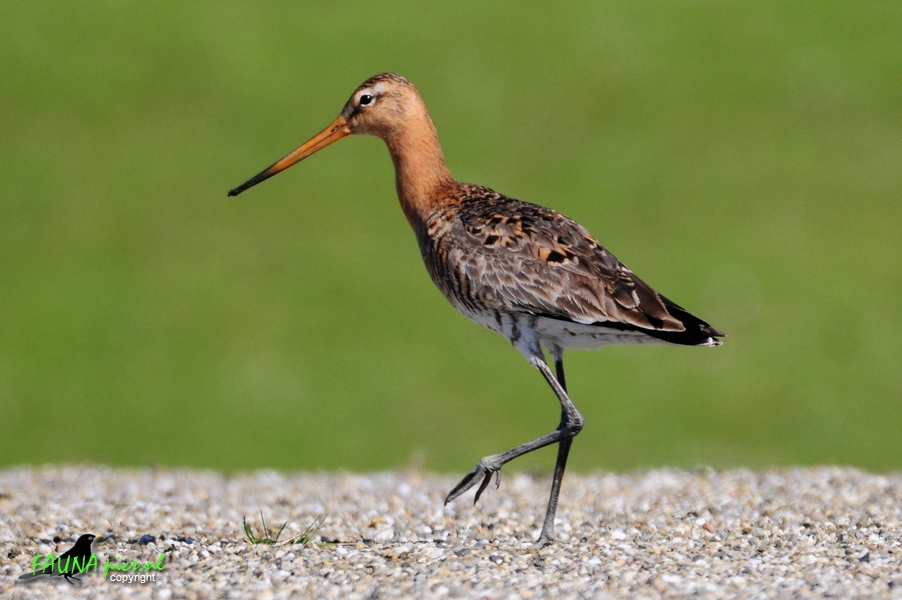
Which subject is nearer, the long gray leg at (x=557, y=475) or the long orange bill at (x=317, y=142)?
the long gray leg at (x=557, y=475)

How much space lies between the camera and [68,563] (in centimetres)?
712

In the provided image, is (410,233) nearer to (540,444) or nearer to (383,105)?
(383,105)

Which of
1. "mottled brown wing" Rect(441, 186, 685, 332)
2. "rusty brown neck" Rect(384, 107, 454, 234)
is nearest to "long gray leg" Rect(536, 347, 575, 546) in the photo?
"mottled brown wing" Rect(441, 186, 685, 332)

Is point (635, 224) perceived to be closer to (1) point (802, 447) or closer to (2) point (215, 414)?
(1) point (802, 447)

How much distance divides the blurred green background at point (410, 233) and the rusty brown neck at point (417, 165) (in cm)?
630

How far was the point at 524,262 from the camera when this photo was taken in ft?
27.0

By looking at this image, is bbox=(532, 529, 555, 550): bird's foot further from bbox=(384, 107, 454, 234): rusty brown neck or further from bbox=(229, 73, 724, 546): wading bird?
bbox=(384, 107, 454, 234): rusty brown neck

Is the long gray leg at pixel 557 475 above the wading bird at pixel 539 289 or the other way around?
the other way around

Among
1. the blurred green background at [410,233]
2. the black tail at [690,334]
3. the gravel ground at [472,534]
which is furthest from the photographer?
the blurred green background at [410,233]

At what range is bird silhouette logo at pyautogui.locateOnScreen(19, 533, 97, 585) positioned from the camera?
23.0 feet

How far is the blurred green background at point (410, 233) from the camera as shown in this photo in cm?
1609

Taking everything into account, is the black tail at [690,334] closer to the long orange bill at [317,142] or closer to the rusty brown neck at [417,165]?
the rusty brown neck at [417,165]

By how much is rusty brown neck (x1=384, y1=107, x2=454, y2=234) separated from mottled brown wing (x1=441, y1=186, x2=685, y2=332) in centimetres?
52

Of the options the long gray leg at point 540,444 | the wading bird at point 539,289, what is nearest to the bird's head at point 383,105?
the wading bird at point 539,289
